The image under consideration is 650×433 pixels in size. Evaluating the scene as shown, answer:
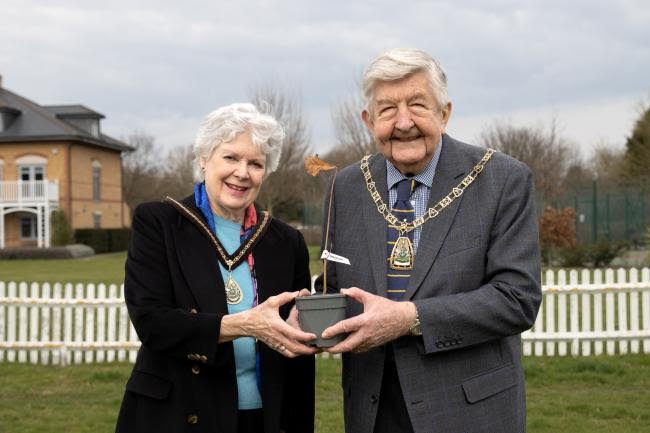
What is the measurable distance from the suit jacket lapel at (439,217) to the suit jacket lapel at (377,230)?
0.40ft

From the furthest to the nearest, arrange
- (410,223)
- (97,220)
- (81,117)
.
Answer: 1. (97,220)
2. (81,117)
3. (410,223)

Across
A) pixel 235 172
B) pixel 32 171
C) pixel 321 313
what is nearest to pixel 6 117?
pixel 32 171

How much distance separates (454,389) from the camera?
2.65 meters

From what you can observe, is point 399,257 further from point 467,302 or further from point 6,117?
point 6,117

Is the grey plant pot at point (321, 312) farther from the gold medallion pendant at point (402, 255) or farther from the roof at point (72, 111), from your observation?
the roof at point (72, 111)

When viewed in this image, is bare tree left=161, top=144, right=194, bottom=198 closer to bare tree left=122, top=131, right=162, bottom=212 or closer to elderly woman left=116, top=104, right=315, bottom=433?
bare tree left=122, top=131, right=162, bottom=212

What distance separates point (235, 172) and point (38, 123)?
42383 mm

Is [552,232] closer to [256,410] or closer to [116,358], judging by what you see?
[116,358]

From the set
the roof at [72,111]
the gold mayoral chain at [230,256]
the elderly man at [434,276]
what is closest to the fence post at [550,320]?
the elderly man at [434,276]

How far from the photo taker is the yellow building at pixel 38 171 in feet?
136

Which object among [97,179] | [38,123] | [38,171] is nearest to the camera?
[38,123]

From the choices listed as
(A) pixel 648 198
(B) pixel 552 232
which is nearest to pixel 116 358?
(B) pixel 552 232

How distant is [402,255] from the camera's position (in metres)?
2.77

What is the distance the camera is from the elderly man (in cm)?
258
